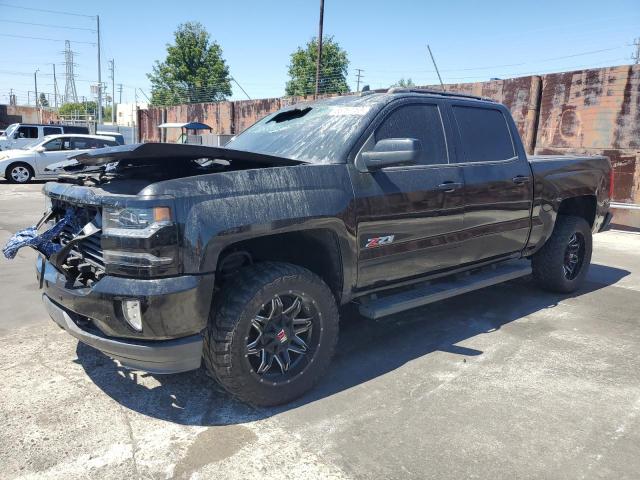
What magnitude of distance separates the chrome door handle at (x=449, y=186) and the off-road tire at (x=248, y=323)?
4.22 feet

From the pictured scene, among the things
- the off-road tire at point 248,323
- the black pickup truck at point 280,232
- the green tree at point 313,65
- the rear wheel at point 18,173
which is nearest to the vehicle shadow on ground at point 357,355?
the off-road tire at point 248,323

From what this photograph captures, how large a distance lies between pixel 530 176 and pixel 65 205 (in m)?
3.87

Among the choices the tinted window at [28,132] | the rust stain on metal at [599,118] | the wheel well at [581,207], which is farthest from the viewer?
the tinted window at [28,132]

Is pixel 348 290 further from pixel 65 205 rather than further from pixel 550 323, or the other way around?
pixel 550 323

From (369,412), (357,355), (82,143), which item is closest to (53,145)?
(82,143)

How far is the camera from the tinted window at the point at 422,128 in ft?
12.2

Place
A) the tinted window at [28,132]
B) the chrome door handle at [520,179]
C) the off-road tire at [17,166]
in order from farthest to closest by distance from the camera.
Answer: the tinted window at [28,132] → the off-road tire at [17,166] → the chrome door handle at [520,179]

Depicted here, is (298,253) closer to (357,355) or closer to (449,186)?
(357,355)

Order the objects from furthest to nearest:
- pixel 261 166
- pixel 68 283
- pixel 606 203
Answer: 1. pixel 606 203
2. pixel 261 166
3. pixel 68 283

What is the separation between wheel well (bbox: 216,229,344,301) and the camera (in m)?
3.09

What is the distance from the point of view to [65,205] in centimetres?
320

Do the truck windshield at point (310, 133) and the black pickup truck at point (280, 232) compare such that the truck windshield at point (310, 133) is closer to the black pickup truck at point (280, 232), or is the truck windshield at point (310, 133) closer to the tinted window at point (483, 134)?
the black pickup truck at point (280, 232)

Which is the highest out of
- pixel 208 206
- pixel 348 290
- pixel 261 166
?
pixel 261 166

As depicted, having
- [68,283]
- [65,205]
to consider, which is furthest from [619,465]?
[65,205]
